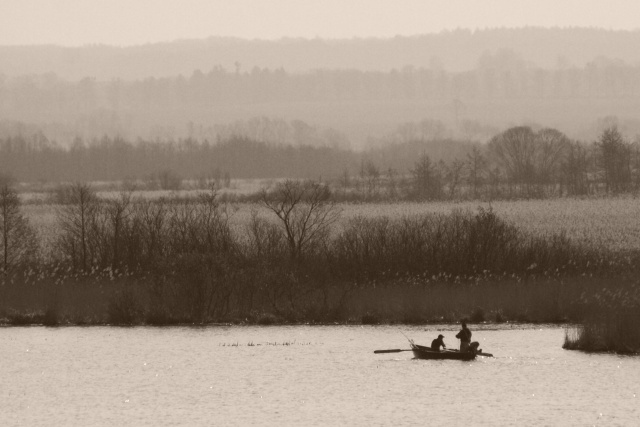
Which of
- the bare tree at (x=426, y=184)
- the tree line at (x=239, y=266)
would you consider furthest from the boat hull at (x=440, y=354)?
the bare tree at (x=426, y=184)

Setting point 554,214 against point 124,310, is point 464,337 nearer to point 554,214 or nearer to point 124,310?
point 124,310

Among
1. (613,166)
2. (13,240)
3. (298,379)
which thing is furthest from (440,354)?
(613,166)

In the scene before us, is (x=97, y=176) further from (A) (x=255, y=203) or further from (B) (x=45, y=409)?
(B) (x=45, y=409)

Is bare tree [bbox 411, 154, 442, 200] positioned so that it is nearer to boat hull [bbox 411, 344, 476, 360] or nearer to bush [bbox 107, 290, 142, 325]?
bush [bbox 107, 290, 142, 325]

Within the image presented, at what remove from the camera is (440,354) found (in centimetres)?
4494

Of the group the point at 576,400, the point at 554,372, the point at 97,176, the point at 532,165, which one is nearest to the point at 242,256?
the point at 554,372

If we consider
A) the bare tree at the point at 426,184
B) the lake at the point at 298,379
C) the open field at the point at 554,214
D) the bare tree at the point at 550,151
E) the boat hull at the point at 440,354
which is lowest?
the lake at the point at 298,379

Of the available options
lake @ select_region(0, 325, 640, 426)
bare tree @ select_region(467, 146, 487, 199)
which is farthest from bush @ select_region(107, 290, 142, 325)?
bare tree @ select_region(467, 146, 487, 199)

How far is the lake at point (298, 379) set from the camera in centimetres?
3631

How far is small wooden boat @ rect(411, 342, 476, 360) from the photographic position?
147ft

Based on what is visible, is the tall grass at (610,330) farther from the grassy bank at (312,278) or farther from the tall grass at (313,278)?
the tall grass at (313,278)

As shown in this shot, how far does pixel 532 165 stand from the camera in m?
133

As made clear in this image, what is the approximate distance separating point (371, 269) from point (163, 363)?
18033 mm

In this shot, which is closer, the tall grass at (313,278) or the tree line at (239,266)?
the tall grass at (313,278)
